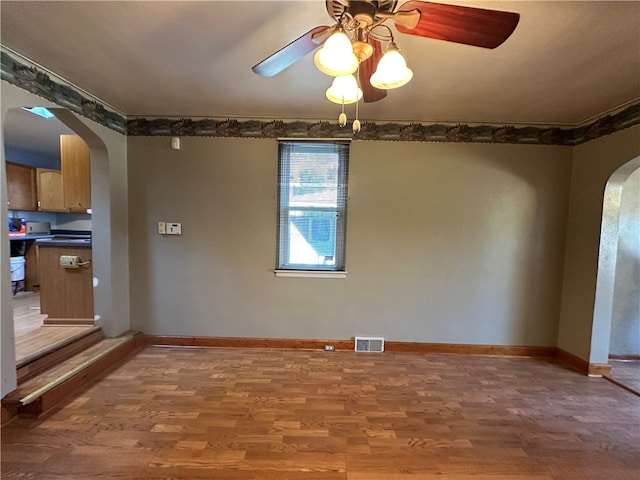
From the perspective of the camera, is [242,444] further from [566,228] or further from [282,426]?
[566,228]

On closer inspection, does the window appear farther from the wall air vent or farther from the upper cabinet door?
the upper cabinet door

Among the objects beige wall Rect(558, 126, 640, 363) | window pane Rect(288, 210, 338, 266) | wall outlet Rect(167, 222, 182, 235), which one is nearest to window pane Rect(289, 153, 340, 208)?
window pane Rect(288, 210, 338, 266)

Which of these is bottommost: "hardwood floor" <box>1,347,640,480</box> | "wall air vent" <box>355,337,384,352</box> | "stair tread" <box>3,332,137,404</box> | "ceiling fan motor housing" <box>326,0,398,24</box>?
"hardwood floor" <box>1,347,640,480</box>

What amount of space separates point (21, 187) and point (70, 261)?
3.32m

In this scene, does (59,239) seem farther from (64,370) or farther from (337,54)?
(337,54)

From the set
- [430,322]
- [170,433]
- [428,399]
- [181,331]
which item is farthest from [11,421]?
[430,322]

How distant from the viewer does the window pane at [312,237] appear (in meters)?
3.10

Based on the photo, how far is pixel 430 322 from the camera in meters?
3.12

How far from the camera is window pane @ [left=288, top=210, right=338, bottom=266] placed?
3.10 m

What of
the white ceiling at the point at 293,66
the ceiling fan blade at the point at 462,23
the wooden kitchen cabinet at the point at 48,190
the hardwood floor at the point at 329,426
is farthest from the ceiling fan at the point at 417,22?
the wooden kitchen cabinet at the point at 48,190

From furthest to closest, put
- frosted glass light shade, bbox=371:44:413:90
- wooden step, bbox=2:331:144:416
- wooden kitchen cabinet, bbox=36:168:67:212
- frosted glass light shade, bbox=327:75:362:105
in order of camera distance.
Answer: wooden kitchen cabinet, bbox=36:168:67:212 < wooden step, bbox=2:331:144:416 < frosted glass light shade, bbox=327:75:362:105 < frosted glass light shade, bbox=371:44:413:90

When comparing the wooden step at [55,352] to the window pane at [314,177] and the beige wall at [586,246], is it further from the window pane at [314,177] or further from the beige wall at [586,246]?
the beige wall at [586,246]

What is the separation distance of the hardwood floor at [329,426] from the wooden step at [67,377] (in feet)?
0.27

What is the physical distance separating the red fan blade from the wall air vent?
7.74ft
